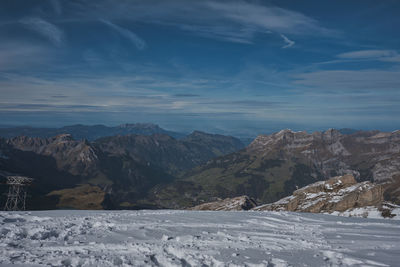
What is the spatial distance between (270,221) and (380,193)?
6228 cm

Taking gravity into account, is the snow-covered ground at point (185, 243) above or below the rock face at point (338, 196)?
above

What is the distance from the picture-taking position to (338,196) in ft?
264

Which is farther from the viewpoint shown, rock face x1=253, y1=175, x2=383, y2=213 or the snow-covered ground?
rock face x1=253, y1=175, x2=383, y2=213

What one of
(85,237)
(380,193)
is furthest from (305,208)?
(85,237)

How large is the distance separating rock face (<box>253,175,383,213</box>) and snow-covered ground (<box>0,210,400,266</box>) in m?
47.1

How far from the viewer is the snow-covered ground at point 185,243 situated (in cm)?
1070

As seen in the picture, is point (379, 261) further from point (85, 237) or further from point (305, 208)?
point (305, 208)

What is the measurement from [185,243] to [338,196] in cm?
8337

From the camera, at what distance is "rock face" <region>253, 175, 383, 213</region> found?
65481 mm

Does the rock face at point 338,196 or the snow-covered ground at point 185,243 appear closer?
the snow-covered ground at point 185,243

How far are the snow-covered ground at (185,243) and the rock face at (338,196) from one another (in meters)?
47.1

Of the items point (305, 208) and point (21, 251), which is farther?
point (305, 208)

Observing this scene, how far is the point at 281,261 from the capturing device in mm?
11383

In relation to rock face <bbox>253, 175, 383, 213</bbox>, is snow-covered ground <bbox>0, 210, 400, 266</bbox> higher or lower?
higher
